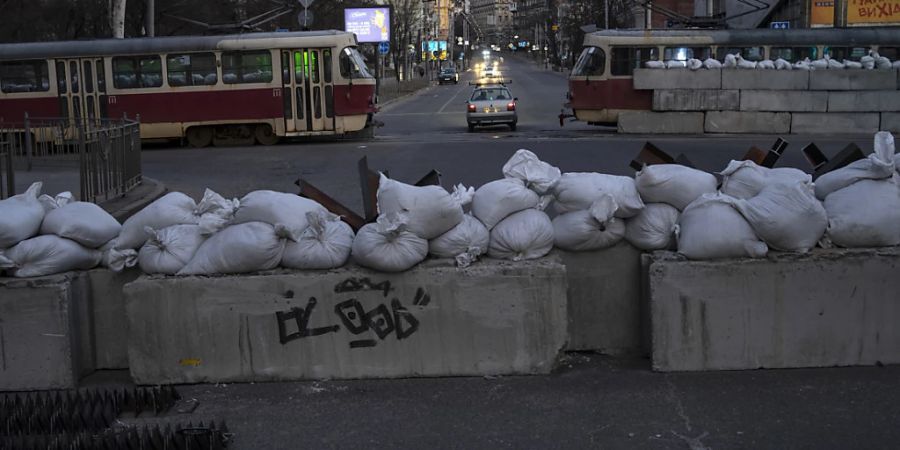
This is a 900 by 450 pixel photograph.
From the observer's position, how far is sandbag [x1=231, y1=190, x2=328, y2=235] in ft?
19.8

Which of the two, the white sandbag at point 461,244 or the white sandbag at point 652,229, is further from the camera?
the white sandbag at point 652,229

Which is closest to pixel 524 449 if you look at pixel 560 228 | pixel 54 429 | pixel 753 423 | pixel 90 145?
pixel 753 423

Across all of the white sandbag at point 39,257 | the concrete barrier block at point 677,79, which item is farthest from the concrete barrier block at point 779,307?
the concrete barrier block at point 677,79

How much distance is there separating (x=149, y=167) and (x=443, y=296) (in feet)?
57.1

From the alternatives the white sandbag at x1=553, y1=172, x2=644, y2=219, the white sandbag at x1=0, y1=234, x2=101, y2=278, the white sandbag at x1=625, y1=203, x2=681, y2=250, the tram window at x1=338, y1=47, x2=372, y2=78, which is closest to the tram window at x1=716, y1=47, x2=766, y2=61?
the tram window at x1=338, y1=47, x2=372, y2=78

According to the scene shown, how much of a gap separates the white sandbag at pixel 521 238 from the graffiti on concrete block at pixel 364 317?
575 mm

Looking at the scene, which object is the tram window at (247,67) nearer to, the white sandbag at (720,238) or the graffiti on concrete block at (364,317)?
the graffiti on concrete block at (364,317)

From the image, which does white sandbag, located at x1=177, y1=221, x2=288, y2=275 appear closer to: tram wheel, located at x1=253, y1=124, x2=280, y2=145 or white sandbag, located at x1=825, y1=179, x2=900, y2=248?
white sandbag, located at x1=825, y1=179, x2=900, y2=248

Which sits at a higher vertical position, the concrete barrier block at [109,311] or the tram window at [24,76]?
the tram window at [24,76]

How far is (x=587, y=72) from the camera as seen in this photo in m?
28.1

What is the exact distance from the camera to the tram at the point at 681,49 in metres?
27.6

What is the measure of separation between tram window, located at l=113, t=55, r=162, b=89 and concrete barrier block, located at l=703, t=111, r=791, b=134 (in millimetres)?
15173

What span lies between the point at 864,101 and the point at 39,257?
24947 millimetres

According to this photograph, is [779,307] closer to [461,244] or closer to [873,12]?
[461,244]
